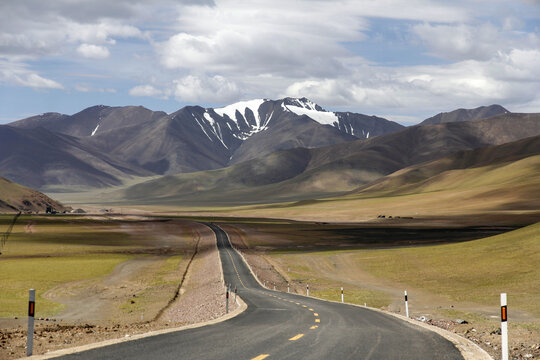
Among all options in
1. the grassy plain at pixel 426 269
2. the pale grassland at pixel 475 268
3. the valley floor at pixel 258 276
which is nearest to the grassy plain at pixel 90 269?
the valley floor at pixel 258 276

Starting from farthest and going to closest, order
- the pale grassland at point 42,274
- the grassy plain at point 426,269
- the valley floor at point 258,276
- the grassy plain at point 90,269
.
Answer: the grassy plain at point 90,269, the grassy plain at point 426,269, the pale grassland at point 42,274, the valley floor at point 258,276

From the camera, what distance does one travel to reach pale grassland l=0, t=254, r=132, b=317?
4791 cm

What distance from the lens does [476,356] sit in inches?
680

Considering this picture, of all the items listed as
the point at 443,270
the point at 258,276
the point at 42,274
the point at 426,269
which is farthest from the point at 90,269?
the point at 443,270

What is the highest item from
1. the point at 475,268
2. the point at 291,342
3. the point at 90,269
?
the point at 291,342

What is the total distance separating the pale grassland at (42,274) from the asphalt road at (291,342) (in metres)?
24.2

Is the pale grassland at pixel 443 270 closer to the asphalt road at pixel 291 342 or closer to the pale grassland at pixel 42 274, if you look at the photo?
the asphalt road at pixel 291 342

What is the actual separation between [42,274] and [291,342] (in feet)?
191

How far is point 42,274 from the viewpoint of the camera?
70062mm

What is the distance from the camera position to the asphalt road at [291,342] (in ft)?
51.7

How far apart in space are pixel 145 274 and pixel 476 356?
198ft

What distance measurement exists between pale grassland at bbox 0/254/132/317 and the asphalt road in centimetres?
2416

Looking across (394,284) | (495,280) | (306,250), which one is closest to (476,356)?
(495,280)

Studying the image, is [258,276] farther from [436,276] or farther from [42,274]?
[42,274]
